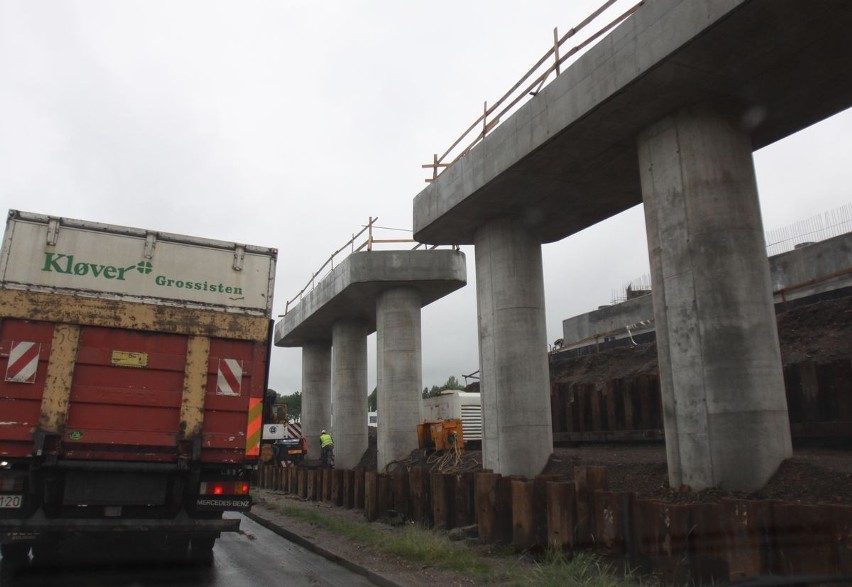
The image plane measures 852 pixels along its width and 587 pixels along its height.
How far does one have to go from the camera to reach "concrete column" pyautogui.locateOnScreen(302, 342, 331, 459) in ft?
101

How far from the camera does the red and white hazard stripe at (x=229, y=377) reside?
27.8 feet

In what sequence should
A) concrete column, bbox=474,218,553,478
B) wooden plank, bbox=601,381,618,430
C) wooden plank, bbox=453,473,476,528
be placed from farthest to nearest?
wooden plank, bbox=601,381,618,430
concrete column, bbox=474,218,553,478
wooden plank, bbox=453,473,476,528

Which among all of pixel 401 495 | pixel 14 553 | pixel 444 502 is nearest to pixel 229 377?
pixel 14 553

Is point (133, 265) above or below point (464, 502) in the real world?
above

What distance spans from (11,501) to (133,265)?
316cm

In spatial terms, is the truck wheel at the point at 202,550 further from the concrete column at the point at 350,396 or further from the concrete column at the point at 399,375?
the concrete column at the point at 350,396

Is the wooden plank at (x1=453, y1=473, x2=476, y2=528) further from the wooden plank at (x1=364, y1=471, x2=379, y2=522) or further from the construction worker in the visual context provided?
the construction worker

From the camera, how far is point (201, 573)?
8109 mm

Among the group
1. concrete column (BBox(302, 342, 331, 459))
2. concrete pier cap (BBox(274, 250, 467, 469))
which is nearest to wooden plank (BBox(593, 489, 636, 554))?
concrete pier cap (BBox(274, 250, 467, 469))

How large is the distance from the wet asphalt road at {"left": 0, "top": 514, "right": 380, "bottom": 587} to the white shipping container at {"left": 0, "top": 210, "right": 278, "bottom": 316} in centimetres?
335

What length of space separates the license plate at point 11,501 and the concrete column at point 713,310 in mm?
8192

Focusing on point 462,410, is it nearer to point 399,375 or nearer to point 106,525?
point 399,375

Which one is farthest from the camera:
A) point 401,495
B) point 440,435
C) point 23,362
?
point 440,435

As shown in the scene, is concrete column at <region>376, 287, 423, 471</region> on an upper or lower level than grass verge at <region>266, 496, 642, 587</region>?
upper
